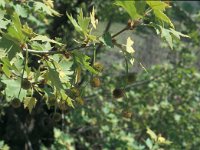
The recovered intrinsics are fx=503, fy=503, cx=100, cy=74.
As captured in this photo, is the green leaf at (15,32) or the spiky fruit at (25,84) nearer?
the green leaf at (15,32)

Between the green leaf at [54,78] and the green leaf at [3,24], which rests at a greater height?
the green leaf at [3,24]

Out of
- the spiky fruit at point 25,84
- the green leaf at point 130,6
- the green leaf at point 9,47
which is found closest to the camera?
the green leaf at point 130,6

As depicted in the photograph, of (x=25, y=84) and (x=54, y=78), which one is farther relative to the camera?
(x=25, y=84)

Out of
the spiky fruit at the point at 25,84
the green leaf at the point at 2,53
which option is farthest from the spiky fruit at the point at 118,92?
the green leaf at the point at 2,53

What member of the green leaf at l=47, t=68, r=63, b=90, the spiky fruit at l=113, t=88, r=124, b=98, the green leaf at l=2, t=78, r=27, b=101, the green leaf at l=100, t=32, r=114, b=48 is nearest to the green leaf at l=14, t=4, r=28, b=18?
the green leaf at l=2, t=78, r=27, b=101

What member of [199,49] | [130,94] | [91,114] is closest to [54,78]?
[91,114]

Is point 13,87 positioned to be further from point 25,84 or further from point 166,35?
point 166,35

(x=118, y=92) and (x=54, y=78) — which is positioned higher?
(x=54, y=78)

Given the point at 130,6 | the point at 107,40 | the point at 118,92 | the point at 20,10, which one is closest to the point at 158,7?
the point at 130,6

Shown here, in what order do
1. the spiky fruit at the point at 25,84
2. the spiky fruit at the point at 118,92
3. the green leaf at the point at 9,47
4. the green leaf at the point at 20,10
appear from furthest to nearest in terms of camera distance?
the green leaf at the point at 20,10, the spiky fruit at the point at 118,92, the spiky fruit at the point at 25,84, the green leaf at the point at 9,47

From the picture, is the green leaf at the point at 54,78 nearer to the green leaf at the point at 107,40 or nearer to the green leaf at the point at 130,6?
the green leaf at the point at 107,40

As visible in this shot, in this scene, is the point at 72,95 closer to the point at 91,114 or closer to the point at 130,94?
the point at 91,114

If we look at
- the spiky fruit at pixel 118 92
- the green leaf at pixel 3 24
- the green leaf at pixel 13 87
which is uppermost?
the green leaf at pixel 3 24

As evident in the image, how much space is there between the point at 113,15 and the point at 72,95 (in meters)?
3.65
